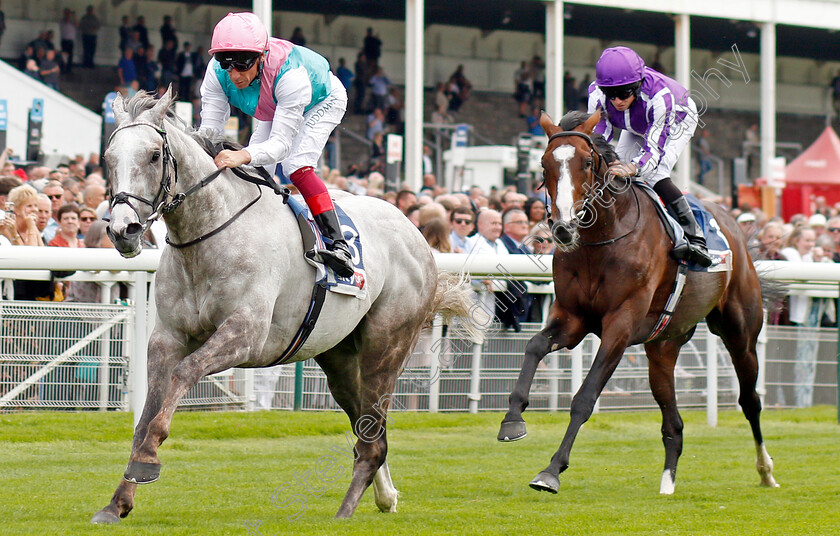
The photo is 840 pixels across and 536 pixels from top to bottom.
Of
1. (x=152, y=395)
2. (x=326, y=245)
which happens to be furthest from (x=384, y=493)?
(x=152, y=395)

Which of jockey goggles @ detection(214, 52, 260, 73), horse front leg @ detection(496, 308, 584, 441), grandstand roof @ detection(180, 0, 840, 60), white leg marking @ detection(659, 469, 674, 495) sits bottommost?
white leg marking @ detection(659, 469, 674, 495)

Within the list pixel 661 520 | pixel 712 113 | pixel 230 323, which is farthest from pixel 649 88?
pixel 712 113

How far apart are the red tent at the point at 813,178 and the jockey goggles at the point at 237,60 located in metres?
16.1

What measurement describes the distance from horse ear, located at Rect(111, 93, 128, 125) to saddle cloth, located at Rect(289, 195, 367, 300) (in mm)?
891

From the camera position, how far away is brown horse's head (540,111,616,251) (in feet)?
16.8

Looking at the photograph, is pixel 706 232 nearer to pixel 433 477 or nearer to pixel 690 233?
pixel 690 233

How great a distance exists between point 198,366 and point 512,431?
1452 millimetres

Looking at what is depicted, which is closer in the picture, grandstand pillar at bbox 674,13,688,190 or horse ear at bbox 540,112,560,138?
horse ear at bbox 540,112,560,138

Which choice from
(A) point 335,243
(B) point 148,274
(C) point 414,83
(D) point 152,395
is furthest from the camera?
(C) point 414,83

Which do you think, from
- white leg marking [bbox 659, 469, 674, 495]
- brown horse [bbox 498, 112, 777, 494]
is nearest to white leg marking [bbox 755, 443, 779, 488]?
brown horse [bbox 498, 112, 777, 494]

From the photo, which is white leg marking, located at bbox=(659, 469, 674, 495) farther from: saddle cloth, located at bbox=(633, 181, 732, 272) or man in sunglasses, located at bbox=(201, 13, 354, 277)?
man in sunglasses, located at bbox=(201, 13, 354, 277)

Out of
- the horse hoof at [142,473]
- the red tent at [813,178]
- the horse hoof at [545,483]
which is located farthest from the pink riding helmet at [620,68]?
the red tent at [813,178]

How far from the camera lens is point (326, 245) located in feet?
16.3

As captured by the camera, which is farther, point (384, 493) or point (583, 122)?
point (583, 122)
